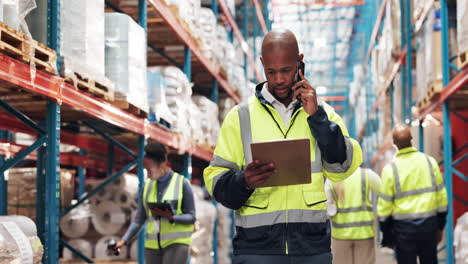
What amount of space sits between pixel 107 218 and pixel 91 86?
3.03m

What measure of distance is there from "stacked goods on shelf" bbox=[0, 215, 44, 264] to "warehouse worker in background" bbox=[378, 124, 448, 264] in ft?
11.7

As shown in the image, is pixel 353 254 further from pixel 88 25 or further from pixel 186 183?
pixel 88 25

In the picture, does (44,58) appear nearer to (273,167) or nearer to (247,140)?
(247,140)

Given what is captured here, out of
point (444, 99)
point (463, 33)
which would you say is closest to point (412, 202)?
point (463, 33)

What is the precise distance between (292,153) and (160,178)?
3229 mm

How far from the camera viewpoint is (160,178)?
5805mm

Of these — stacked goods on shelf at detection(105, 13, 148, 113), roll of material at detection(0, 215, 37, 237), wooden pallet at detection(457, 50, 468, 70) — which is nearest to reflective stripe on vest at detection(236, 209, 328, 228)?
roll of material at detection(0, 215, 37, 237)

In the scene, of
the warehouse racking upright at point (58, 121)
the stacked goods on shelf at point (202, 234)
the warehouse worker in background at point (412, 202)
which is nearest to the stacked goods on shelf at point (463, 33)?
the warehouse worker in background at point (412, 202)

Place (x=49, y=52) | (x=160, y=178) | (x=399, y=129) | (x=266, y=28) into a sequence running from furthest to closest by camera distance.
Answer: (x=266, y=28), (x=399, y=129), (x=160, y=178), (x=49, y=52)

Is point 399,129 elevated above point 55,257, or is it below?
above

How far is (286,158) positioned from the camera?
2.73 meters

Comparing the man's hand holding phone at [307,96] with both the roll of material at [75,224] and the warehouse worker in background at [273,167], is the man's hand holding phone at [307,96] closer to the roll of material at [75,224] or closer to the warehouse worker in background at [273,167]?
the warehouse worker in background at [273,167]

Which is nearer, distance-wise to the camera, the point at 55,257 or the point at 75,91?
the point at 55,257

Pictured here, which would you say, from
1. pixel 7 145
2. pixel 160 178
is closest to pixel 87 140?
pixel 7 145
